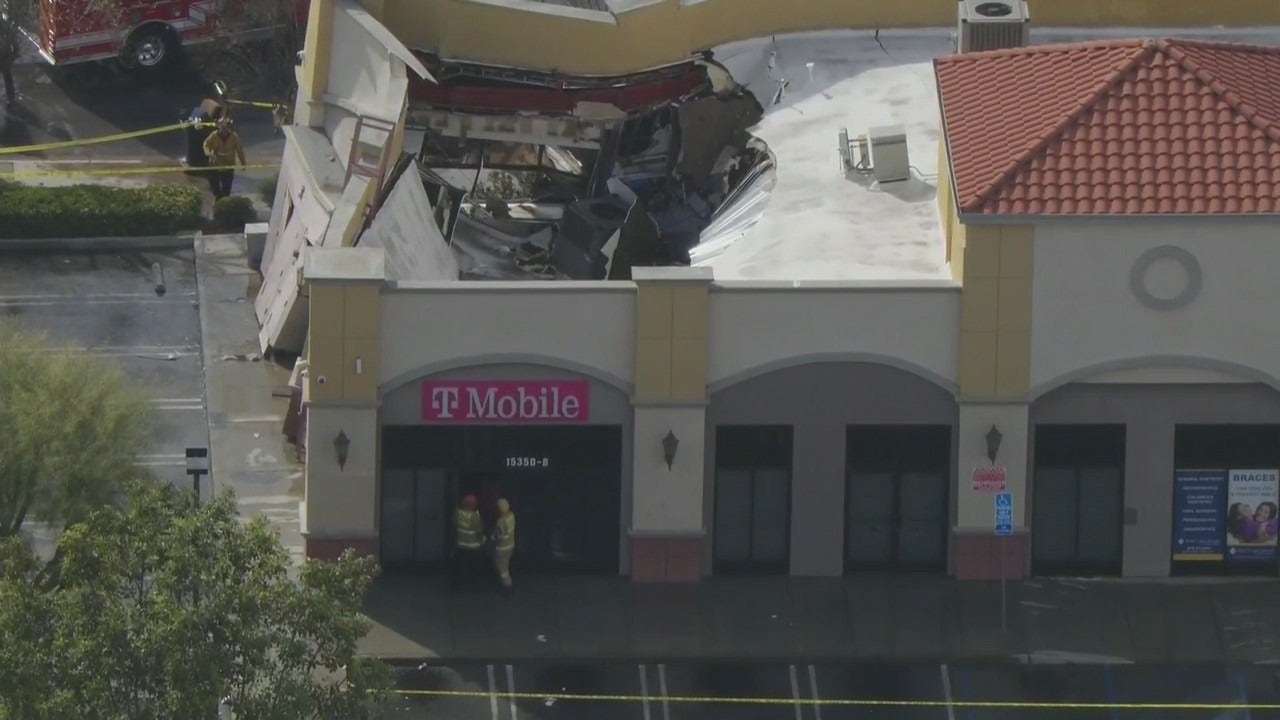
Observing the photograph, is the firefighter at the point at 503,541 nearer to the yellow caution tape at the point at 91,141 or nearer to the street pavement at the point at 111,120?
the street pavement at the point at 111,120

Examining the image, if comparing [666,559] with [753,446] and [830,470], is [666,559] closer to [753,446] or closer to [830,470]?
[753,446]

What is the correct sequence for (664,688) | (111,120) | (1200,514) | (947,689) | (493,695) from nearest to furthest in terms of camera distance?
(493,695), (664,688), (947,689), (1200,514), (111,120)

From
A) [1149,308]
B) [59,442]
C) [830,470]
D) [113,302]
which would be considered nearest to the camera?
[59,442]

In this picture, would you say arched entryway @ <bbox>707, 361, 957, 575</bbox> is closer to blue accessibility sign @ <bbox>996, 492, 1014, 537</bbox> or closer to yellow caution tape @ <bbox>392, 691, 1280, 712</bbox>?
blue accessibility sign @ <bbox>996, 492, 1014, 537</bbox>

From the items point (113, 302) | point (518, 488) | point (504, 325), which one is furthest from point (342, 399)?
point (113, 302)

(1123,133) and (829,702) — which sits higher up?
(1123,133)

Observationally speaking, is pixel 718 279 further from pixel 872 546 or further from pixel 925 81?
pixel 925 81

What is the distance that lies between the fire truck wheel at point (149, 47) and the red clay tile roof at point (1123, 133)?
21148mm

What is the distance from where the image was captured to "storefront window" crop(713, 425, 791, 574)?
1890 inches

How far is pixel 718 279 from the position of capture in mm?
48531

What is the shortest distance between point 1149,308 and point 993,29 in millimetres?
6815

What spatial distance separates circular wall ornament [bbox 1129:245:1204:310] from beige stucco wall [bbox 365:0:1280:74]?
33.7ft

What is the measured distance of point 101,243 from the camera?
5866 centimetres

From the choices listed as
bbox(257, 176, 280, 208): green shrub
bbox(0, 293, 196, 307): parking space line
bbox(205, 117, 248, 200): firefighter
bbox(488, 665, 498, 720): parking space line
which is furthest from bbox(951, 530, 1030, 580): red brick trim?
bbox(205, 117, 248, 200): firefighter
